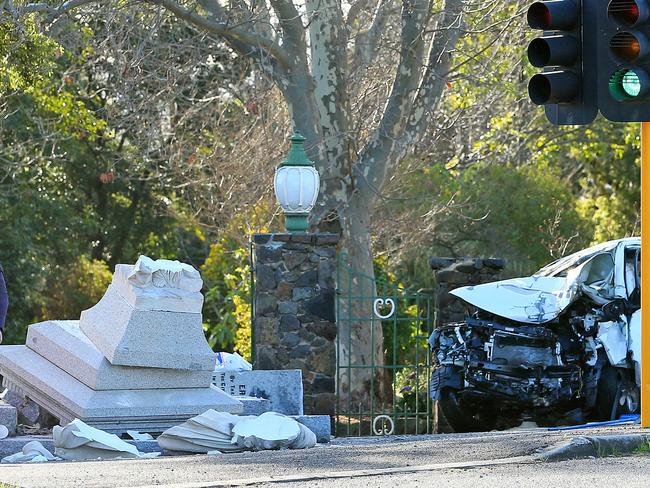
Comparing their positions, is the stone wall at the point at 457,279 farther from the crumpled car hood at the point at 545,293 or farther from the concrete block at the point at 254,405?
the concrete block at the point at 254,405

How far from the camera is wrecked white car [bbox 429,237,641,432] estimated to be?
38.1ft

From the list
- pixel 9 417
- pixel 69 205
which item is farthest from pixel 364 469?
pixel 69 205

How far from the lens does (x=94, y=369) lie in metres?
9.93

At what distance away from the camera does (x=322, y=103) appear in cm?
1738

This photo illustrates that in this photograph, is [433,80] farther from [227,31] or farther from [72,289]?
[72,289]

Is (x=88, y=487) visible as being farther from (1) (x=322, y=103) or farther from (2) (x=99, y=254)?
(2) (x=99, y=254)

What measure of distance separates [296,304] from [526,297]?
2284 mm

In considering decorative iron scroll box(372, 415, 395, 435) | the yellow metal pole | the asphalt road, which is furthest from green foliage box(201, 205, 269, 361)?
the asphalt road

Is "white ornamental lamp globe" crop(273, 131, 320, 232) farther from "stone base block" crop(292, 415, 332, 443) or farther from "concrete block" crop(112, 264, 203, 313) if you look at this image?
"stone base block" crop(292, 415, 332, 443)

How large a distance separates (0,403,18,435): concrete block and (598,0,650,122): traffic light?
4816mm

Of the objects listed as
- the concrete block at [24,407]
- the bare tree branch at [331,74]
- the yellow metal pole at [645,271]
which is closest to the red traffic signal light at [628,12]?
the yellow metal pole at [645,271]

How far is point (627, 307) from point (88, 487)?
6.25m

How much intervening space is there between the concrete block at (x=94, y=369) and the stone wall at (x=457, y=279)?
426 centimetres

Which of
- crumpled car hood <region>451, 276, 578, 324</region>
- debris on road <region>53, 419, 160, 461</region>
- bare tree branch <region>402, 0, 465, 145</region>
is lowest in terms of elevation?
debris on road <region>53, 419, 160, 461</region>
